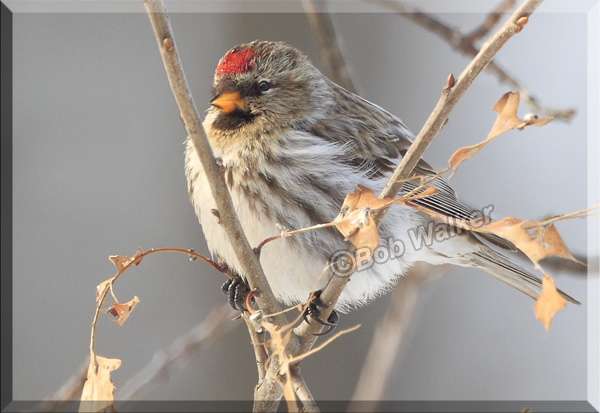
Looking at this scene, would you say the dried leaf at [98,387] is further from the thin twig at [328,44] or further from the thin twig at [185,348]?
the thin twig at [328,44]

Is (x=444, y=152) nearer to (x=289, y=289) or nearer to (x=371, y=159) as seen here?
(x=371, y=159)

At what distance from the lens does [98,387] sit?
0.59m

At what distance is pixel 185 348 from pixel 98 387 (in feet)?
2.47

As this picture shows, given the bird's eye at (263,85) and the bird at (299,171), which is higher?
the bird's eye at (263,85)

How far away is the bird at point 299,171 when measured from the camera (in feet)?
3.39

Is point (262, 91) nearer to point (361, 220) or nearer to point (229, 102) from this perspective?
point (229, 102)

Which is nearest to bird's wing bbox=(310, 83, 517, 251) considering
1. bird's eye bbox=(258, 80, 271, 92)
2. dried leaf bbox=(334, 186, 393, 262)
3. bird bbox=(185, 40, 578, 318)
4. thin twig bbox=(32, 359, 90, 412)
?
bird bbox=(185, 40, 578, 318)

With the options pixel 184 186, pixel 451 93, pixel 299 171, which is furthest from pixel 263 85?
pixel 451 93

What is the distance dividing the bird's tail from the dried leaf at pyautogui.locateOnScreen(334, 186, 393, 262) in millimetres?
758

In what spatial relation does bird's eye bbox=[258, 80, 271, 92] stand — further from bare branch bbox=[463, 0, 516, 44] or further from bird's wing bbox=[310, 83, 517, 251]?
bare branch bbox=[463, 0, 516, 44]

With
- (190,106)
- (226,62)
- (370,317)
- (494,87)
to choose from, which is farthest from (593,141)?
(190,106)

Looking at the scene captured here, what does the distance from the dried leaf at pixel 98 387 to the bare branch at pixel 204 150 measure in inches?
7.3
